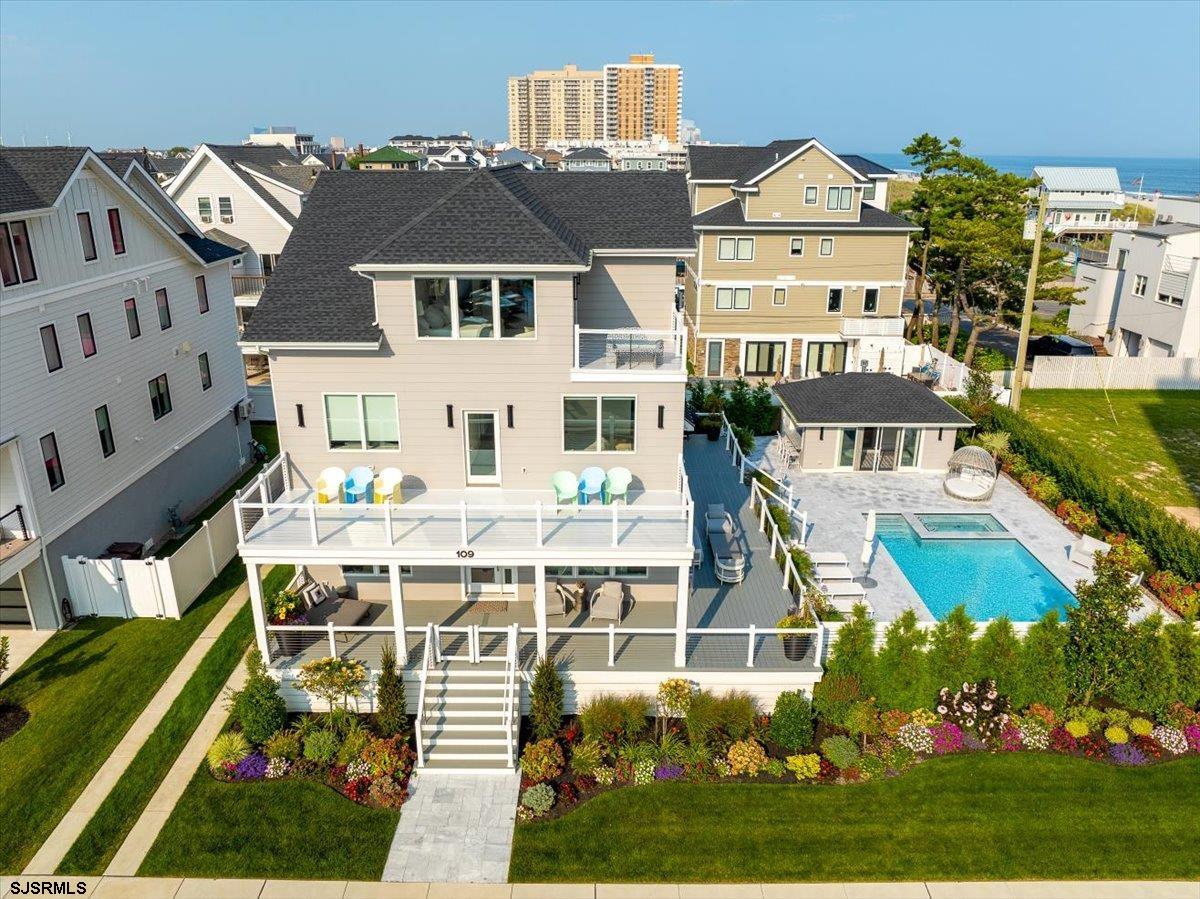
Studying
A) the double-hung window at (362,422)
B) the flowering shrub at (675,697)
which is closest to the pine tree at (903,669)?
the flowering shrub at (675,697)

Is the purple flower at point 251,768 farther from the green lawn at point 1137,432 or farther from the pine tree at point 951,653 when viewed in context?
the green lawn at point 1137,432

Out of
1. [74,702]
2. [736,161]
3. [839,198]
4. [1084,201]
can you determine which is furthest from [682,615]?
[1084,201]

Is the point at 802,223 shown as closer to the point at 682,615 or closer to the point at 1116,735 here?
the point at 682,615

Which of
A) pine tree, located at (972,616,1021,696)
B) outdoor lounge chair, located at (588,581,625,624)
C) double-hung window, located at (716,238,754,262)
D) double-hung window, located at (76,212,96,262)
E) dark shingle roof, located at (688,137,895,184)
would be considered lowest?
pine tree, located at (972,616,1021,696)

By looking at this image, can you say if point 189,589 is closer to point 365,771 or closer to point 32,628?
point 32,628

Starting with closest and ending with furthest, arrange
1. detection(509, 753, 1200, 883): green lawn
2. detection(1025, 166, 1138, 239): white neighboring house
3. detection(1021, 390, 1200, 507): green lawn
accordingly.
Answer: detection(509, 753, 1200, 883): green lawn, detection(1021, 390, 1200, 507): green lawn, detection(1025, 166, 1138, 239): white neighboring house

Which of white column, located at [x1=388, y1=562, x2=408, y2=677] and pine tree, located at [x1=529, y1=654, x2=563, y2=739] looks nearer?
pine tree, located at [x1=529, y1=654, x2=563, y2=739]

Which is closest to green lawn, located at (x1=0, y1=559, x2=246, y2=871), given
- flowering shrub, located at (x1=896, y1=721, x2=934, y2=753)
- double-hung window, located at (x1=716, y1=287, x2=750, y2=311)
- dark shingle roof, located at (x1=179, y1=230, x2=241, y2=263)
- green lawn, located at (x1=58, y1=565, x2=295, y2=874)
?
green lawn, located at (x1=58, y1=565, x2=295, y2=874)

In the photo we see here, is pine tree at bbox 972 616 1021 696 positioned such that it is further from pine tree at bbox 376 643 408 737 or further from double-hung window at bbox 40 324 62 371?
double-hung window at bbox 40 324 62 371
